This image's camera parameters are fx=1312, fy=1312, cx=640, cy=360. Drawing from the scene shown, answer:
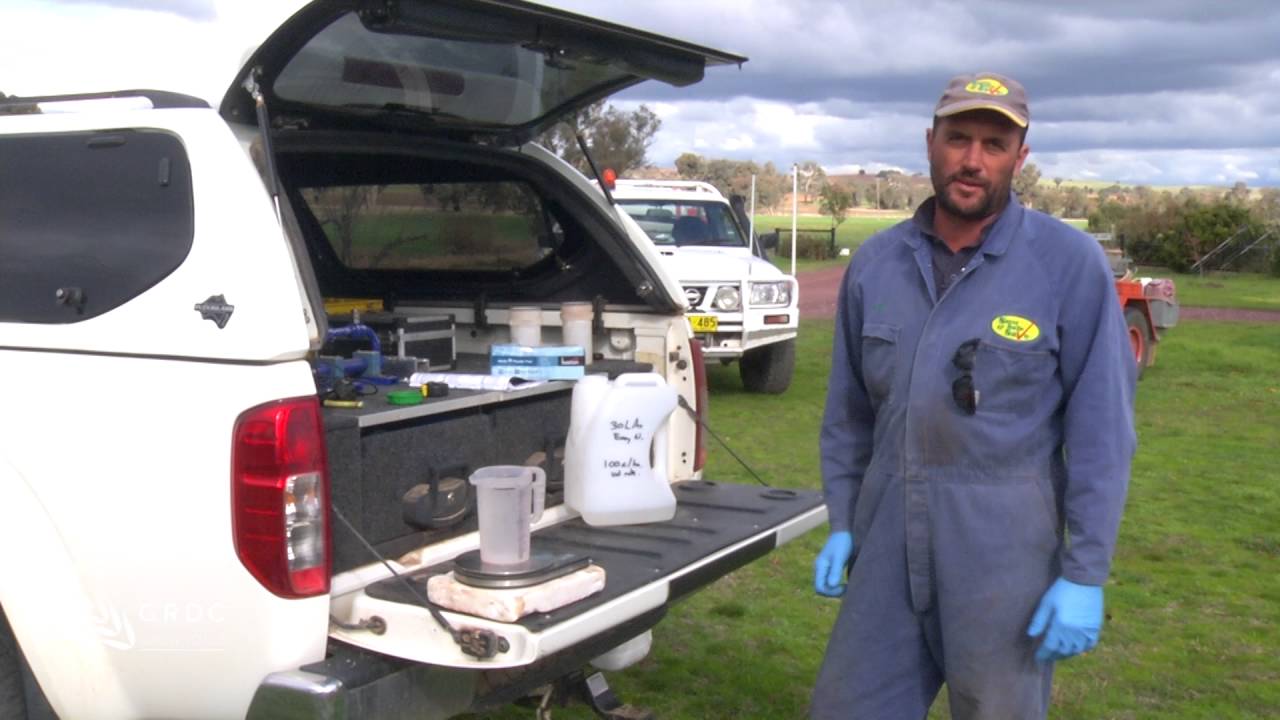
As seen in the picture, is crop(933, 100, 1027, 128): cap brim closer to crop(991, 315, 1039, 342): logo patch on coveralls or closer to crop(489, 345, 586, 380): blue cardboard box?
A: crop(991, 315, 1039, 342): logo patch on coveralls

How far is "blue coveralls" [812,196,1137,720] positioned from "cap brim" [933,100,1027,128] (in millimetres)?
189

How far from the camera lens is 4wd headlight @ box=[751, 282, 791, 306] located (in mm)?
10570

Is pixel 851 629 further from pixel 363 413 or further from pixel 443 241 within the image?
pixel 443 241

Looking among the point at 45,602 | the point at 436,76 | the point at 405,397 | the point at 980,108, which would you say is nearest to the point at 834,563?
the point at 980,108

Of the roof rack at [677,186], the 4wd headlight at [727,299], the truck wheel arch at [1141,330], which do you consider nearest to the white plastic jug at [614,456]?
the 4wd headlight at [727,299]

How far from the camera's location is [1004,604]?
283 cm

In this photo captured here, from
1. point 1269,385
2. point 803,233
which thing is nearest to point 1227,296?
point 1269,385

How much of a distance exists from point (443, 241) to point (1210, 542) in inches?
172

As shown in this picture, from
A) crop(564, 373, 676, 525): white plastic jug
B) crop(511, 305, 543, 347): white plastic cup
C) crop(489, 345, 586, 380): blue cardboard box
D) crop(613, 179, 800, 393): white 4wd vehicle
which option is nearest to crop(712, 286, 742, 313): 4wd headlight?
crop(613, 179, 800, 393): white 4wd vehicle

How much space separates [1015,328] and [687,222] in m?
9.48

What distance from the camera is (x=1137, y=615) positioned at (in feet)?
18.5

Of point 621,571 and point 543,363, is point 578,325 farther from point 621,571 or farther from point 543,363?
point 621,571

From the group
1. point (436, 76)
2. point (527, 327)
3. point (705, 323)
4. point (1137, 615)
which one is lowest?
point (1137, 615)

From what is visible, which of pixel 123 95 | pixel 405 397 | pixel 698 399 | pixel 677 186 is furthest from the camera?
pixel 677 186
